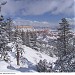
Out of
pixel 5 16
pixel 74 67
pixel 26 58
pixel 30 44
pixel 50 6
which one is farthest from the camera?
pixel 30 44

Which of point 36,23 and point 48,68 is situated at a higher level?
point 36,23

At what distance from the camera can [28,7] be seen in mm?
18484

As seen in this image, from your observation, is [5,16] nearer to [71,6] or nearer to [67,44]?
[71,6]

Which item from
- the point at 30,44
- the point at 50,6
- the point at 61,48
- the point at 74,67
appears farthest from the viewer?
the point at 30,44

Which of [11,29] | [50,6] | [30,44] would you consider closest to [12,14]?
[50,6]

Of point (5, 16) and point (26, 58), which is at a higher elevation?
point (5, 16)

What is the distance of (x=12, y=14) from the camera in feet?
61.8

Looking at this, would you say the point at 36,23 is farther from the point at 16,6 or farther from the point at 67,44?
the point at 67,44

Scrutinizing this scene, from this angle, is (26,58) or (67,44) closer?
Result: (67,44)

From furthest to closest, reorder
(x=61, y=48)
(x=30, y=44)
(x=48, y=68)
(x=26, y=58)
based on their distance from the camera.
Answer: (x=30, y=44), (x=26, y=58), (x=61, y=48), (x=48, y=68)

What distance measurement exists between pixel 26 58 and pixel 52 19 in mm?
9555

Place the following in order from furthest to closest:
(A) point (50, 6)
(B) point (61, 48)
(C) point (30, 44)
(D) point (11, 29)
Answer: (C) point (30, 44) → (D) point (11, 29) → (B) point (61, 48) → (A) point (50, 6)

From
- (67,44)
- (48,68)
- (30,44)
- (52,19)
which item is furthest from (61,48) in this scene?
(30,44)

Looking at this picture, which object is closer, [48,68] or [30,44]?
[48,68]
